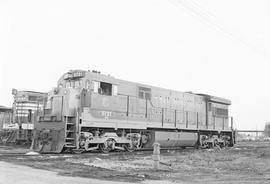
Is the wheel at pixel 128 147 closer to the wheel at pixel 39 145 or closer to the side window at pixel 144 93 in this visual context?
the side window at pixel 144 93

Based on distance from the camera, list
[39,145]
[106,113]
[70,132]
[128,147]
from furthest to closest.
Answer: [128,147] → [106,113] → [39,145] → [70,132]

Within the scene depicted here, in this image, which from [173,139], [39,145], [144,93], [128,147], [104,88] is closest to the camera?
[39,145]

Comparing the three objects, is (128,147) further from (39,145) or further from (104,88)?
(39,145)

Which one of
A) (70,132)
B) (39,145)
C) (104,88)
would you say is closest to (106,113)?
(104,88)

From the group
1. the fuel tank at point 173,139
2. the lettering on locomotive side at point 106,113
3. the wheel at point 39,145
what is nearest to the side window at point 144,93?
the fuel tank at point 173,139

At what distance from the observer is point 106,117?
14453 mm

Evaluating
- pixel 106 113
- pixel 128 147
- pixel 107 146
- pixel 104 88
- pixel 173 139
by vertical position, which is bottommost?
pixel 128 147

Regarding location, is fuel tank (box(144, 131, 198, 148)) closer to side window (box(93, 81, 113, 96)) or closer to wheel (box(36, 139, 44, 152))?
side window (box(93, 81, 113, 96))

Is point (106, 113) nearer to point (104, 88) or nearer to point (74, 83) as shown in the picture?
point (104, 88)

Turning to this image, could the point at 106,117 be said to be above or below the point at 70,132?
above

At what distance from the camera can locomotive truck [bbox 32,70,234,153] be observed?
13.4 metres

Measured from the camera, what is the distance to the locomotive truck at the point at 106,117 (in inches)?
529

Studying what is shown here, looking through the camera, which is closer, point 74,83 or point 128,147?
point 74,83

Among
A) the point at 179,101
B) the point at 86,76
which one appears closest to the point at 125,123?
the point at 86,76
